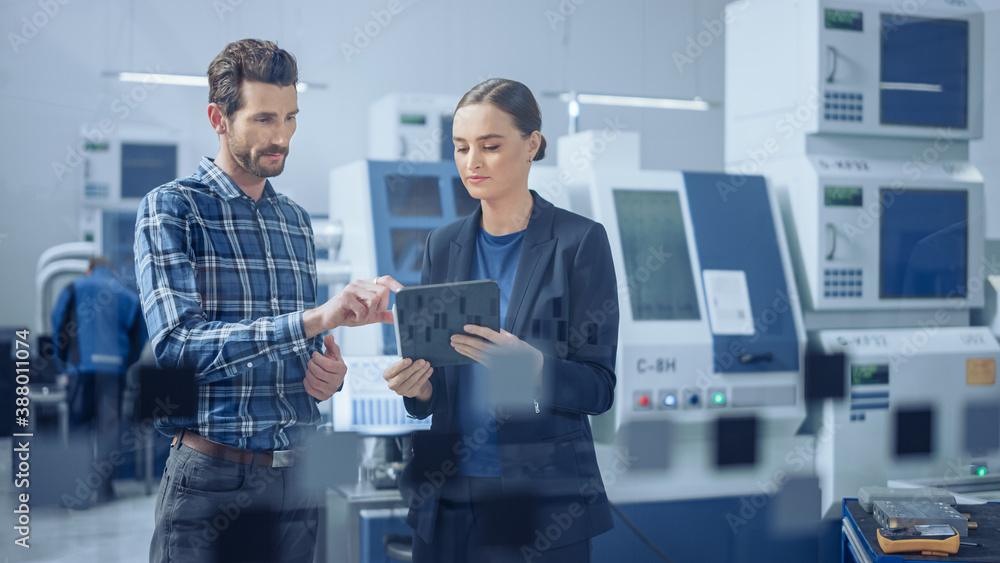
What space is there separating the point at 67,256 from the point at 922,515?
1.95m

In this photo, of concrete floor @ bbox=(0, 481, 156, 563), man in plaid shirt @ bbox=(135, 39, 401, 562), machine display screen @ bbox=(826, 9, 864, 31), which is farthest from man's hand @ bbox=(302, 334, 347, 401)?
machine display screen @ bbox=(826, 9, 864, 31)

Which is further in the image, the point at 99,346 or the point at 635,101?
the point at 635,101

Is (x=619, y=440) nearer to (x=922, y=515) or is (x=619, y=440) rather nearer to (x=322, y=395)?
(x=922, y=515)

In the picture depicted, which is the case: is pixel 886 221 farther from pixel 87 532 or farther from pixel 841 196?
pixel 87 532

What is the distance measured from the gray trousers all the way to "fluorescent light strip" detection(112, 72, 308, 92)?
77 cm

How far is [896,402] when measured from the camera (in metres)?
2.77

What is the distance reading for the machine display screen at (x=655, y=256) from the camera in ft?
8.50

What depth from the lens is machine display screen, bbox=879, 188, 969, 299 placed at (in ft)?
9.24

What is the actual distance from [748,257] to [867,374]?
0.56 m

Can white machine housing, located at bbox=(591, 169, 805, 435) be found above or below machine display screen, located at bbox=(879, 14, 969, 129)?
below

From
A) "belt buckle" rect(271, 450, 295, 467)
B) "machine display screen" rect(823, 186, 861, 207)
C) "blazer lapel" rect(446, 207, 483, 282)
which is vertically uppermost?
"machine display screen" rect(823, 186, 861, 207)

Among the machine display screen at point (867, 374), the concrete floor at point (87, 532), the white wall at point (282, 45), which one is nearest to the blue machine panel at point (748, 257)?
the machine display screen at point (867, 374)

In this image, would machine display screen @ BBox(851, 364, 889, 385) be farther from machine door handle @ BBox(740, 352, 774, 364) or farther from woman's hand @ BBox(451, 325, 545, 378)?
woman's hand @ BBox(451, 325, 545, 378)

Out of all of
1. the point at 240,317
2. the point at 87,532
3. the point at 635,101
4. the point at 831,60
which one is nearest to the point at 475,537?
the point at 240,317
